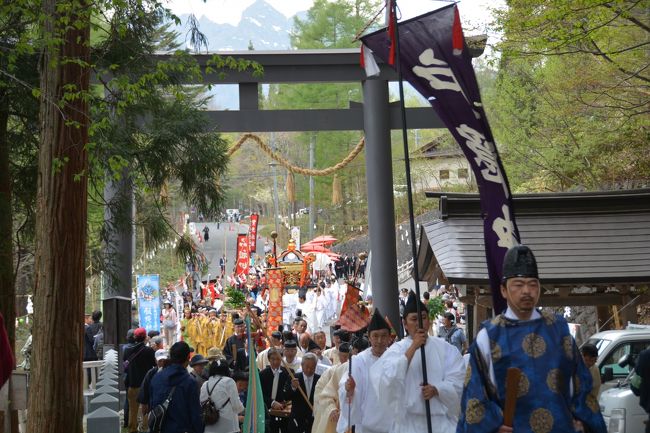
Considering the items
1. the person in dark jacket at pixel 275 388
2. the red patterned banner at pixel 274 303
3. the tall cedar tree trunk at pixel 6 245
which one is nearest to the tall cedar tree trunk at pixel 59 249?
the tall cedar tree trunk at pixel 6 245

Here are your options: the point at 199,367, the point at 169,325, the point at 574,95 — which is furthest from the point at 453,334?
the point at 169,325

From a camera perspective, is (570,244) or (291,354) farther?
(570,244)

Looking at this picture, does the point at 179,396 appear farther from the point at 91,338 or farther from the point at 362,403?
the point at 91,338

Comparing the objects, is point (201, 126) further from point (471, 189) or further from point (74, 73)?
point (471, 189)

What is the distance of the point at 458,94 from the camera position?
322 inches

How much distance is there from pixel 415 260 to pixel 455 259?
7796 millimetres

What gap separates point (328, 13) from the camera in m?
57.3

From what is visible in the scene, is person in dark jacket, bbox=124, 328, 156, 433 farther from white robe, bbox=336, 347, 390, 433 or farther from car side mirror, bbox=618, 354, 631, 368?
car side mirror, bbox=618, 354, 631, 368

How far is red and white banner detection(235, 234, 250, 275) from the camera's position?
45.4 metres

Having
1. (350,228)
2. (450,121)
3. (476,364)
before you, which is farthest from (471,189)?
(476,364)

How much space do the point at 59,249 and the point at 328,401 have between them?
3.43 metres

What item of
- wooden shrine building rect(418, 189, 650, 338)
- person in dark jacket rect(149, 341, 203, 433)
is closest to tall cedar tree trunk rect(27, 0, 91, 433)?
person in dark jacket rect(149, 341, 203, 433)

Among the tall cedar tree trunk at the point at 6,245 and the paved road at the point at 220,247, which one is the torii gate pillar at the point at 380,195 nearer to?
the tall cedar tree trunk at the point at 6,245

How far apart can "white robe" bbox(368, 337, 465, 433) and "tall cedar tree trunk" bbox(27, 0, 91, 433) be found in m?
4.49
